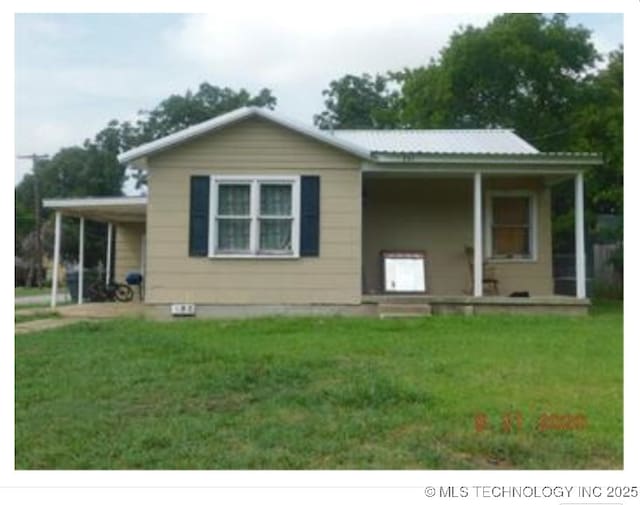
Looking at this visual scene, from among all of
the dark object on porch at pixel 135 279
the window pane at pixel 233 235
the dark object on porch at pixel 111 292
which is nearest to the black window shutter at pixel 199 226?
the window pane at pixel 233 235

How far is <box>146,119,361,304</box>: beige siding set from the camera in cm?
1134

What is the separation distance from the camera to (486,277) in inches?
505

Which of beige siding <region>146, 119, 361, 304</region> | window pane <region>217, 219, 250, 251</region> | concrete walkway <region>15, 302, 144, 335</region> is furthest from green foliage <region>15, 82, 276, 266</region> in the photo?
window pane <region>217, 219, 250, 251</region>

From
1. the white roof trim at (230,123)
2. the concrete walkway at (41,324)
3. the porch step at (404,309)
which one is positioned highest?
the white roof trim at (230,123)

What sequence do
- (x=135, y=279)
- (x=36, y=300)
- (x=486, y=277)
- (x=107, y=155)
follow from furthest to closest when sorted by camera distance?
1. (x=107, y=155)
2. (x=36, y=300)
3. (x=135, y=279)
4. (x=486, y=277)

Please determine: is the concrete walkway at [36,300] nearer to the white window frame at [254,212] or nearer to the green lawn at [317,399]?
the white window frame at [254,212]

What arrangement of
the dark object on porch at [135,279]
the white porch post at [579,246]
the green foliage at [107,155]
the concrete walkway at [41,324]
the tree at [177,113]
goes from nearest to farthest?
the concrete walkway at [41,324]
the white porch post at [579,246]
the dark object on porch at [135,279]
the green foliage at [107,155]
the tree at [177,113]

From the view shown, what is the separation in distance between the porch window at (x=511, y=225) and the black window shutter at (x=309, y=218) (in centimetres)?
322

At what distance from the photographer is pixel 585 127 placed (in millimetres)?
20266

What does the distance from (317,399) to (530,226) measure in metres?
8.59

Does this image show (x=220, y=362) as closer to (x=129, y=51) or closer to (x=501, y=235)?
(x=129, y=51)

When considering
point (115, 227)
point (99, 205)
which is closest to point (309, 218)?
point (99, 205)

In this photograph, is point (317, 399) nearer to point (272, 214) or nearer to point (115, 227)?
point (272, 214)
